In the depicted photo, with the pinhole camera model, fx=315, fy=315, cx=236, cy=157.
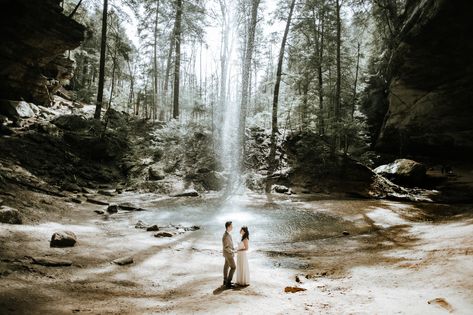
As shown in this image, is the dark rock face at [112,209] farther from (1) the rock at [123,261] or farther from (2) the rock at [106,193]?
(1) the rock at [123,261]

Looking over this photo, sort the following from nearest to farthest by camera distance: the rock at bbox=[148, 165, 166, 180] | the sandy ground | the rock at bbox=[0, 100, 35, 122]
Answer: the sandy ground, the rock at bbox=[0, 100, 35, 122], the rock at bbox=[148, 165, 166, 180]

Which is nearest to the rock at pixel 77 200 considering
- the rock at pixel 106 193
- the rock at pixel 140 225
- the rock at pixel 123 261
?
the rock at pixel 106 193

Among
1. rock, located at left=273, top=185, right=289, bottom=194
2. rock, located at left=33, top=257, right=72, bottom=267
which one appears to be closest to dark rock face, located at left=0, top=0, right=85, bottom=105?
rock, located at left=273, top=185, right=289, bottom=194

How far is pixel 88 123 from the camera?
19.7 metres

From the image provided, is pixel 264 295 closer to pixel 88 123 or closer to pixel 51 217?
pixel 51 217

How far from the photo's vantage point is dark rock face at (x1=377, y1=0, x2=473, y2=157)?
70.8 ft

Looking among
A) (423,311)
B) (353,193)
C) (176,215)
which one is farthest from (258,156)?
(423,311)

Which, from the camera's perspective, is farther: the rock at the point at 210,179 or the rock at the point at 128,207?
the rock at the point at 210,179

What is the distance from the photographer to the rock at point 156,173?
59.8 feet

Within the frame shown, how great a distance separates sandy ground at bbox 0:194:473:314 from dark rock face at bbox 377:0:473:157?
601 inches

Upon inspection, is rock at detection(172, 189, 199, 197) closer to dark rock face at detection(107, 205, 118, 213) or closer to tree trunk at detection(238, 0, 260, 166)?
dark rock face at detection(107, 205, 118, 213)

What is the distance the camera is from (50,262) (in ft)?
21.9

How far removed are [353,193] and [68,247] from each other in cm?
1508

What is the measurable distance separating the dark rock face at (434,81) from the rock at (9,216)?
83.7ft
